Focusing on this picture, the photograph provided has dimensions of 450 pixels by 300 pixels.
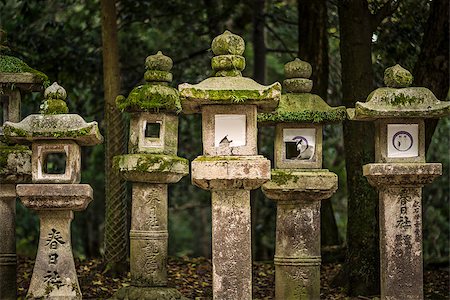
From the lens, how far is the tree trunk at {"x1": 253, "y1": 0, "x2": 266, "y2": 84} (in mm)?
13367

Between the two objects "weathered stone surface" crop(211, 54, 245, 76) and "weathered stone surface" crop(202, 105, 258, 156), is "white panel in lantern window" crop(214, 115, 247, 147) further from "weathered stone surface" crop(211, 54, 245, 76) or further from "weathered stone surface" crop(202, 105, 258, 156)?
"weathered stone surface" crop(211, 54, 245, 76)

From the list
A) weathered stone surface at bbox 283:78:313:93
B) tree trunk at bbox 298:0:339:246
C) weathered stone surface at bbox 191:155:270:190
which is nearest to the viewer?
weathered stone surface at bbox 191:155:270:190

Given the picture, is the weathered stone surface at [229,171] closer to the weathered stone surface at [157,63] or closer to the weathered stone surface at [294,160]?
the weathered stone surface at [294,160]

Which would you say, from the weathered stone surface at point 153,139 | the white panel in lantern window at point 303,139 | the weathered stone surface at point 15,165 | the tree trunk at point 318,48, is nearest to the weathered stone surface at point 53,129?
the weathered stone surface at point 15,165

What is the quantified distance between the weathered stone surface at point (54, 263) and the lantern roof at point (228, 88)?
1764mm

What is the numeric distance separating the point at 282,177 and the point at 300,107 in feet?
2.75

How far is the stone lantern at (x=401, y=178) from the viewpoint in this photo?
819 centimetres

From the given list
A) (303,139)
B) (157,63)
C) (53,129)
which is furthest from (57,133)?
(303,139)

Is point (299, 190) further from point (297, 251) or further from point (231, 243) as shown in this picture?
point (231, 243)

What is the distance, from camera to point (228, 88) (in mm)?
7715

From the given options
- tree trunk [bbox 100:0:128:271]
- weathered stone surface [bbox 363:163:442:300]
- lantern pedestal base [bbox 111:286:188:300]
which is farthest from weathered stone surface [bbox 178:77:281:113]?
tree trunk [bbox 100:0:128:271]

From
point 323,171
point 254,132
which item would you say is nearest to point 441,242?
point 323,171

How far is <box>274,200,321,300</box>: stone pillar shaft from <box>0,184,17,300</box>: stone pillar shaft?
295 centimetres

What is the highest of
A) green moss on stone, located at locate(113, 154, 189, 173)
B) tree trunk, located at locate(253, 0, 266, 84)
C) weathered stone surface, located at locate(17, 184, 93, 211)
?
tree trunk, located at locate(253, 0, 266, 84)
